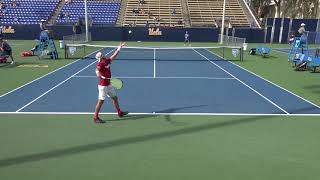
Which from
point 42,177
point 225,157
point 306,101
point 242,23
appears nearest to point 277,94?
point 306,101

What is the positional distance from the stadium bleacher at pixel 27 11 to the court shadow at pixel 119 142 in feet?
143

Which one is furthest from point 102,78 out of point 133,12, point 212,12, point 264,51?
point 212,12

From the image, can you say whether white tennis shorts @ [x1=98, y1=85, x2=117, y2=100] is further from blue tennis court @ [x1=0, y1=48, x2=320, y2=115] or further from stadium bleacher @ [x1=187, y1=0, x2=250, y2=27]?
stadium bleacher @ [x1=187, y1=0, x2=250, y2=27]

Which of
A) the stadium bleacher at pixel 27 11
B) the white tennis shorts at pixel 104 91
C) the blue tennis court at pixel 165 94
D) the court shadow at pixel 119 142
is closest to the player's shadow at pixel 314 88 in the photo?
the blue tennis court at pixel 165 94

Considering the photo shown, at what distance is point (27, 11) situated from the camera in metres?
51.6

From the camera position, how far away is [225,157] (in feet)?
24.1

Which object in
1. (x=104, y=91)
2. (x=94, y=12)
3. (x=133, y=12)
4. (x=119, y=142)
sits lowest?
(x=119, y=142)

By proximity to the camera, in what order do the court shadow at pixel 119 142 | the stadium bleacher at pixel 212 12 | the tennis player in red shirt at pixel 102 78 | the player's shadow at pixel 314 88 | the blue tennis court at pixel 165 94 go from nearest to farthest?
1. the court shadow at pixel 119 142
2. the tennis player in red shirt at pixel 102 78
3. the blue tennis court at pixel 165 94
4. the player's shadow at pixel 314 88
5. the stadium bleacher at pixel 212 12

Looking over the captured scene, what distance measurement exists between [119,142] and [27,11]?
4766 cm

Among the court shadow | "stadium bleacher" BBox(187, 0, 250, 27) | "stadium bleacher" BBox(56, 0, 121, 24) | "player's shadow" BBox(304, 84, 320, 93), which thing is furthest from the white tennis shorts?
"stadium bleacher" BBox(187, 0, 250, 27)

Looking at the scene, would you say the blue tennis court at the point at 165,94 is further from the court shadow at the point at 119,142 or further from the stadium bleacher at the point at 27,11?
the stadium bleacher at the point at 27,11

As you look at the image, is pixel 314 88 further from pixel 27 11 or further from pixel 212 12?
pixel 27 11

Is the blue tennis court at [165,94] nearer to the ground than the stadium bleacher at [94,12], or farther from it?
nearer to the ground

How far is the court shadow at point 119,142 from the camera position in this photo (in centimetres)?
707
